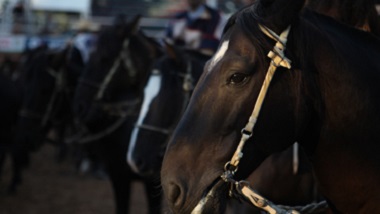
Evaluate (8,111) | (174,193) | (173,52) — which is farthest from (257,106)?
(8,111)

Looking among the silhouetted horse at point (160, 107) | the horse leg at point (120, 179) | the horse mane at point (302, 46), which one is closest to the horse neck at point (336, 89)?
the horse mane at point (302, 46)

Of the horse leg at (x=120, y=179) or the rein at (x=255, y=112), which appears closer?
the rein at (x=255, y=112)

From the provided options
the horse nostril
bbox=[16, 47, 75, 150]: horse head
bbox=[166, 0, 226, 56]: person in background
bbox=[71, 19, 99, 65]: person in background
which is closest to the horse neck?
the horse nostril

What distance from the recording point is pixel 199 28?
6246 mm

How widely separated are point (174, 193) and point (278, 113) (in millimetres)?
499

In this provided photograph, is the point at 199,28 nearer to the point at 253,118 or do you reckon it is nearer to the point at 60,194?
the point at 253,118

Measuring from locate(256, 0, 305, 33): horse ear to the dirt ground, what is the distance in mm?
6674

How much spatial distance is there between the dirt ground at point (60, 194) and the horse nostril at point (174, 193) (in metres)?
6.55

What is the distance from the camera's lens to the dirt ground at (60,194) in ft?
29.2

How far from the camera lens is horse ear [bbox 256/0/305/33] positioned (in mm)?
2277

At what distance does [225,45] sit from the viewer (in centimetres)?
239

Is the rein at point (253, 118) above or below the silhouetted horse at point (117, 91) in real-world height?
above

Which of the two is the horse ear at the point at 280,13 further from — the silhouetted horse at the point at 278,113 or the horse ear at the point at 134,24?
the horse ear at the point at 134,24

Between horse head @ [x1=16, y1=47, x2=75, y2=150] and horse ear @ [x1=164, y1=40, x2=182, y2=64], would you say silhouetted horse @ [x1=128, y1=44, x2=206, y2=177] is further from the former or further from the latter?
horse head @ [x1=16, y1=47, x2=75, y2=150]
